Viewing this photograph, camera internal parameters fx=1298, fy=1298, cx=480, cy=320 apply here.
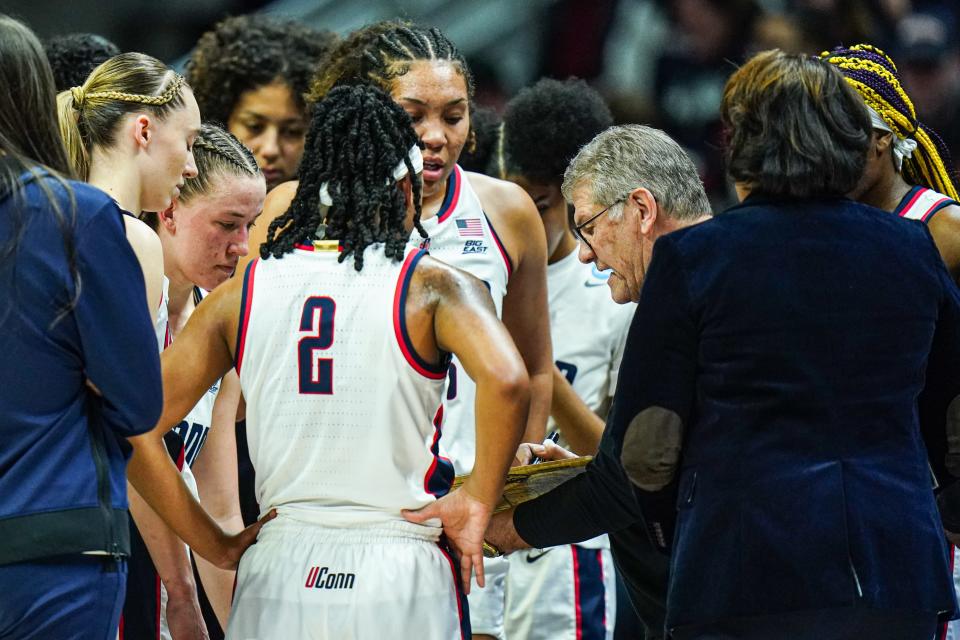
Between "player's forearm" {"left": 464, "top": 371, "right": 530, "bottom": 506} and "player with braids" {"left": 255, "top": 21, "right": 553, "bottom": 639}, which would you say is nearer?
"player's forearm" {"left": 464, "top": 371, "right": 530, "bottom": 506}

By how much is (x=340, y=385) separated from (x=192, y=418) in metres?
0.89

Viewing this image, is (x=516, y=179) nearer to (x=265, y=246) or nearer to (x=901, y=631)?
(x=265, y=246)

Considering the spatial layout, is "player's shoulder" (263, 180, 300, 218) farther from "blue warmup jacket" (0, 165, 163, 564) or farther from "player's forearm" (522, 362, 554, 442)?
"blue warmup jacket" (0, 165, 163, 564)

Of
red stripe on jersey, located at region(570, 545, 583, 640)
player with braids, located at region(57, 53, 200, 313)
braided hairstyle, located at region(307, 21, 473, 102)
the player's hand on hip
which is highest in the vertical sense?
braided hairstyle, located at region(307, 21, 473, 102)

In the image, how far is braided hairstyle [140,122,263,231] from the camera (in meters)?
3.84

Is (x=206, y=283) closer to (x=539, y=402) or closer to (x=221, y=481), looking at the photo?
(x=221, y=481)

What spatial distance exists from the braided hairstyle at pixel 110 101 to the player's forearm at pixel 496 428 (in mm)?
1124

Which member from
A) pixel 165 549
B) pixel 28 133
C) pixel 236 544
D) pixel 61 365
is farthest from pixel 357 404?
pixel 28 133

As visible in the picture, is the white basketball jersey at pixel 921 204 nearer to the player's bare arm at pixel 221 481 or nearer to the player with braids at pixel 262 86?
the player's bare arm at pixel 221 481

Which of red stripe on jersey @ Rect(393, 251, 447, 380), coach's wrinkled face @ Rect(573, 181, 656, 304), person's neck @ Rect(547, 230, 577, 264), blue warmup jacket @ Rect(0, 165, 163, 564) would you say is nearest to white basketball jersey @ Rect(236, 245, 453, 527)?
red stripe on jersey @ Rect(393, 251, 447, 380)

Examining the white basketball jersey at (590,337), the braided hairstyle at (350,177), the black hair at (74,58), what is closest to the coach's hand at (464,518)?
the braided hairstyle at (350,177)

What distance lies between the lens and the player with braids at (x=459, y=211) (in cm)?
429

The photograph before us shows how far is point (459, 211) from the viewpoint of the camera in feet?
14.6

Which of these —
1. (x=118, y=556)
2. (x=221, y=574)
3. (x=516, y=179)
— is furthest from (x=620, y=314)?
(x=118, y=556)
